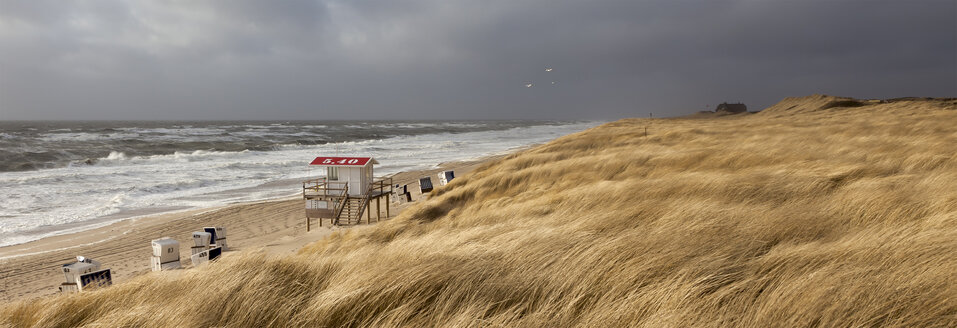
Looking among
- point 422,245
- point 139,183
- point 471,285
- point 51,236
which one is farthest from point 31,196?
point 471,285

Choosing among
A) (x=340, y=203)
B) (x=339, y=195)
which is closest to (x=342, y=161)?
(x=339, y=195)

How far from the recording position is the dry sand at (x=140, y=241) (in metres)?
12.4

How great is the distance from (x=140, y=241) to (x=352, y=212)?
25.4 feet

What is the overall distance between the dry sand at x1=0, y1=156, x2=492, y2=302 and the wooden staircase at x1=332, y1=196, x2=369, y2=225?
0.81 meters

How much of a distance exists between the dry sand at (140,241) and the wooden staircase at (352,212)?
81 centimetres

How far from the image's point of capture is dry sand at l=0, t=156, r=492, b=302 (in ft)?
40.6

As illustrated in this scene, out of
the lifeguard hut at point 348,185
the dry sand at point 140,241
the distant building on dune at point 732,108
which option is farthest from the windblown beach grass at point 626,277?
the distant building on dune at point 732,108

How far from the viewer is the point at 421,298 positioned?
374cm

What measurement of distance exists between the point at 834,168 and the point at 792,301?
7.55 m

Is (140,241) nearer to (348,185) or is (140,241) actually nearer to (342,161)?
(348,185)

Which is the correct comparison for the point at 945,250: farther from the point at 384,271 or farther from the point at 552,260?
the point at 384,271

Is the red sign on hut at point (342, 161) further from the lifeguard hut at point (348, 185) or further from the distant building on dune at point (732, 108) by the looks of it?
the distant building on dune at point (732, 108)

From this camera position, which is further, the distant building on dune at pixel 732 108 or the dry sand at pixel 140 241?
the distant building on dune at pixel 732 108

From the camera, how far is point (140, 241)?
1574cm
